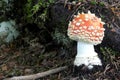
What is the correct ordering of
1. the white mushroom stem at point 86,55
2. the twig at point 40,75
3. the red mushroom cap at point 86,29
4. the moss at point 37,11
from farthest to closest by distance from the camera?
the moss at point 37,11 → the twig at point 40,75 → the white mushroom stem at point 86,55 → the red mushroom cap at point 86,29

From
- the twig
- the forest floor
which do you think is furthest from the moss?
the twig

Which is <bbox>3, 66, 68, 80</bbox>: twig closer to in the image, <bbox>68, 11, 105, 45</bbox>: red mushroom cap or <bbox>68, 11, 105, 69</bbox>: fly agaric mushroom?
<bbox>68, 11, 105, 69</bbox>: fly agaric mushroom

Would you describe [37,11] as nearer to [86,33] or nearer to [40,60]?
[40,60]

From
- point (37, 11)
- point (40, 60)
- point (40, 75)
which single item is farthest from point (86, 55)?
point (37, 11)

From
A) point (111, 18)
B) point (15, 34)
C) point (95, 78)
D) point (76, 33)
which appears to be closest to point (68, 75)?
point (95, 78)

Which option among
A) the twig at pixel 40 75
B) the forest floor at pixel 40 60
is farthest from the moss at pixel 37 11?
the twig at pixel 40 75

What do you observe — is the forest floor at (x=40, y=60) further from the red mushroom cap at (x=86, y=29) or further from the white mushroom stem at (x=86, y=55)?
the red mushroom cap at (x=86, y=29)
